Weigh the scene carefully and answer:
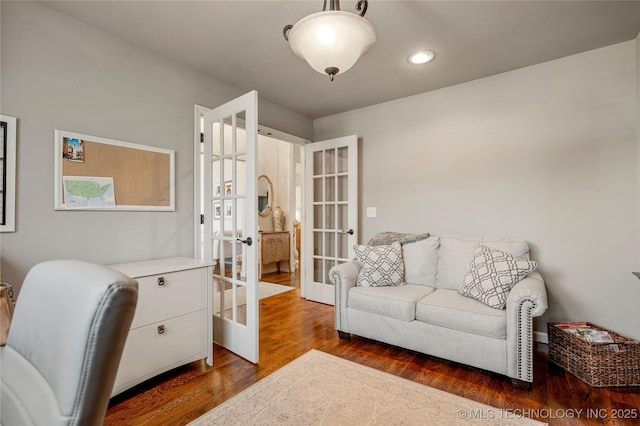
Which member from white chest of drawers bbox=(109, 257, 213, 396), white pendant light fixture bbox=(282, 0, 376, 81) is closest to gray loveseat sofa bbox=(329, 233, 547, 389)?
white chest of drawers bbox=(109, 257, 213, 396)

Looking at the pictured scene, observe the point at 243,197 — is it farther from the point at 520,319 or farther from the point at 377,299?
the point at 520,319

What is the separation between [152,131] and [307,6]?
1498mm

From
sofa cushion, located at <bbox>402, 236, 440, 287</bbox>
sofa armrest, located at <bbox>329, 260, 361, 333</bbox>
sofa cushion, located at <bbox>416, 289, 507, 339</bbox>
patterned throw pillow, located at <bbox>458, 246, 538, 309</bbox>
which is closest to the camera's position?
sofa cushion, located at <bbox>416, 289, 507, 339</bbox>

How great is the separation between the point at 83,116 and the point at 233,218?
122cm

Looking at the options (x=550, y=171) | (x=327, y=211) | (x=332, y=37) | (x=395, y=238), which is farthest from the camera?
(x=327, y=211)

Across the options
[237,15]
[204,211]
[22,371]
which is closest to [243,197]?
[204,211]

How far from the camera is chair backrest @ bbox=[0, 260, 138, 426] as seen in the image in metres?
0.57

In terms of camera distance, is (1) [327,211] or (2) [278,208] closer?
(1) [327,211]

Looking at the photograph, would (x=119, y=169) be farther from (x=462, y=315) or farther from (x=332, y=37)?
(x=462, y=315)

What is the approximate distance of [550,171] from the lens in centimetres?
266

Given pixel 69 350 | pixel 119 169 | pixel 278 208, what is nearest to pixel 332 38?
pixel 69 350

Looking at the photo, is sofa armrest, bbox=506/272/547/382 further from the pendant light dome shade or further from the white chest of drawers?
the white chest of drawers

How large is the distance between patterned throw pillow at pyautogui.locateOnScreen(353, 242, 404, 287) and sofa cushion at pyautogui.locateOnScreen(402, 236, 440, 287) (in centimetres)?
10

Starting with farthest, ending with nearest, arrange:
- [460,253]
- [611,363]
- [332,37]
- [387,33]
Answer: [460,253] < [387,33] < [611,363] < [332,37]
